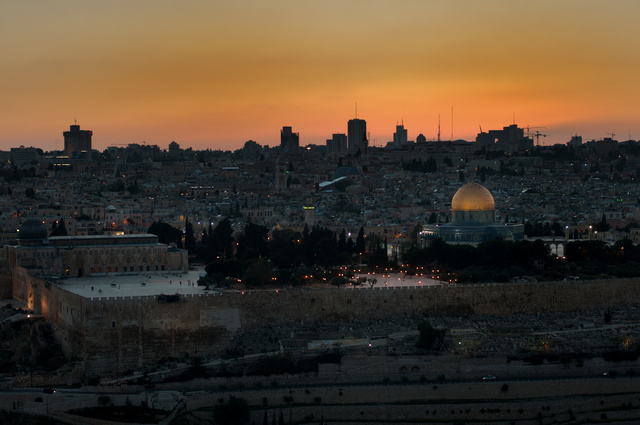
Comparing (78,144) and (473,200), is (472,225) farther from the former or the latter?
(78,144)

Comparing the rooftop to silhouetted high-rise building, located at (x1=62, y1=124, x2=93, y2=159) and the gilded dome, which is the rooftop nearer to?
the gilded dome

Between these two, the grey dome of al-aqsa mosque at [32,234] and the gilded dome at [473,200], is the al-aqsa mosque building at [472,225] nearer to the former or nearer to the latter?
the gilded dome at [473,200]

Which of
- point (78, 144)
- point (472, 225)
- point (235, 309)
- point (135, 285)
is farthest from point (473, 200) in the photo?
point (78, 144)

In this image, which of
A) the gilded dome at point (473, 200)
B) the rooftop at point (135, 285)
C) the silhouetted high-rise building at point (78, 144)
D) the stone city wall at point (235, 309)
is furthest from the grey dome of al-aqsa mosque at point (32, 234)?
the silhouetted high-rise building at point (78, 144)

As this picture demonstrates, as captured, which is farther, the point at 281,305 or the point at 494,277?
the point at 494,277

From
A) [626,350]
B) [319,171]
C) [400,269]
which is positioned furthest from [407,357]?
[319,171]

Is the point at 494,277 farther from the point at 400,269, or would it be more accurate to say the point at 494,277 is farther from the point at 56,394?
the point at 56,394

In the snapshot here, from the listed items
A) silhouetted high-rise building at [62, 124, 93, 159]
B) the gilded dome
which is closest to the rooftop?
the gilded dome
